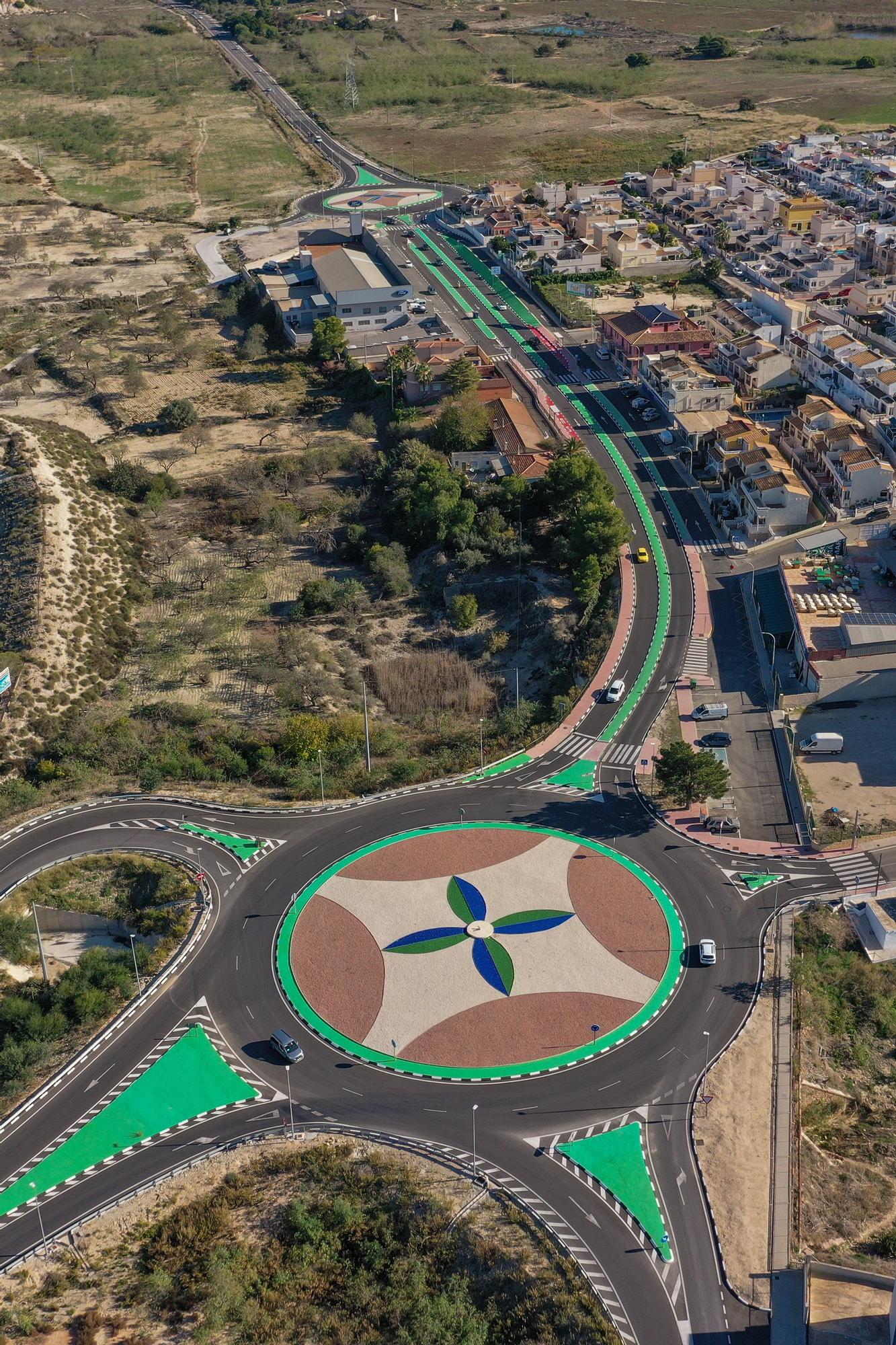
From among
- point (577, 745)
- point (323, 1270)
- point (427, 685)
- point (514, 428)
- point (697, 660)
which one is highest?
point (514, 428)

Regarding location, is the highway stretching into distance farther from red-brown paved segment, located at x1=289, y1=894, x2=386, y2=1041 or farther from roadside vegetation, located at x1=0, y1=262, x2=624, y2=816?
roadside vegetation, located at x1=0, y1=262, x2=624, y2=816

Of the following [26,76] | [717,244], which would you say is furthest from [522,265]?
[26,76]

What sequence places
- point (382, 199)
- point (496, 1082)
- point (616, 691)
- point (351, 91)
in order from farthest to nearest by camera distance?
point (351, 91)
point (382, 199)
point (616, 691)
point (496, 1082)

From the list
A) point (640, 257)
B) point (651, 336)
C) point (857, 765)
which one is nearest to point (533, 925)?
point (857, 765)

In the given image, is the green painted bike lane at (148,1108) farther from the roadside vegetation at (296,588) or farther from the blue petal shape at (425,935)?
the roadside vegetation at (296,588)

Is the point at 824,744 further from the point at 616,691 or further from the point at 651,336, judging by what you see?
the point at 651,336

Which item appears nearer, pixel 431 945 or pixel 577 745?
pixel 431 945

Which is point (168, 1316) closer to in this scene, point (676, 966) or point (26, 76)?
point (676, 966)
